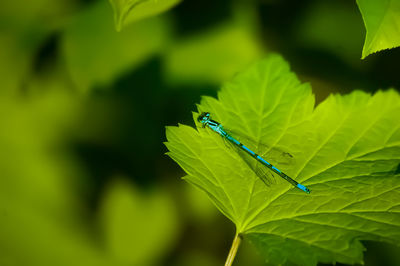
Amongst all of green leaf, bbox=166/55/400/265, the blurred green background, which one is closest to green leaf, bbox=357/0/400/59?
green leaf, bbox=166/55/400/265

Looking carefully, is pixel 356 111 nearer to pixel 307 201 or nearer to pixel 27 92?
pixel 307 201

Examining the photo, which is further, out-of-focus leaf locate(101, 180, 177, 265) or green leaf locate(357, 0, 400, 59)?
out-of-focus leaf locate(101, 180, 177, 265)

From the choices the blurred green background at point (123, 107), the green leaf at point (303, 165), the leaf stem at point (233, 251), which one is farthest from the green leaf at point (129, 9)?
the blurred green background at point (123, 107)

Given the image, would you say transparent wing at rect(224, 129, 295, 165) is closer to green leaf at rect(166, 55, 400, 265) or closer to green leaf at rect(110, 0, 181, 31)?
green leaf at rect(166, 55, 400, 265)

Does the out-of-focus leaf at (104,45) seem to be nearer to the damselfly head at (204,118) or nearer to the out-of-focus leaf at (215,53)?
the out-of-focus leaf at (215,53)

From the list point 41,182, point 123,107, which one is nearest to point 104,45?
point 123,107

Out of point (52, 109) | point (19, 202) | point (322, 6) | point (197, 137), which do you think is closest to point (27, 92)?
point (52, 109)
